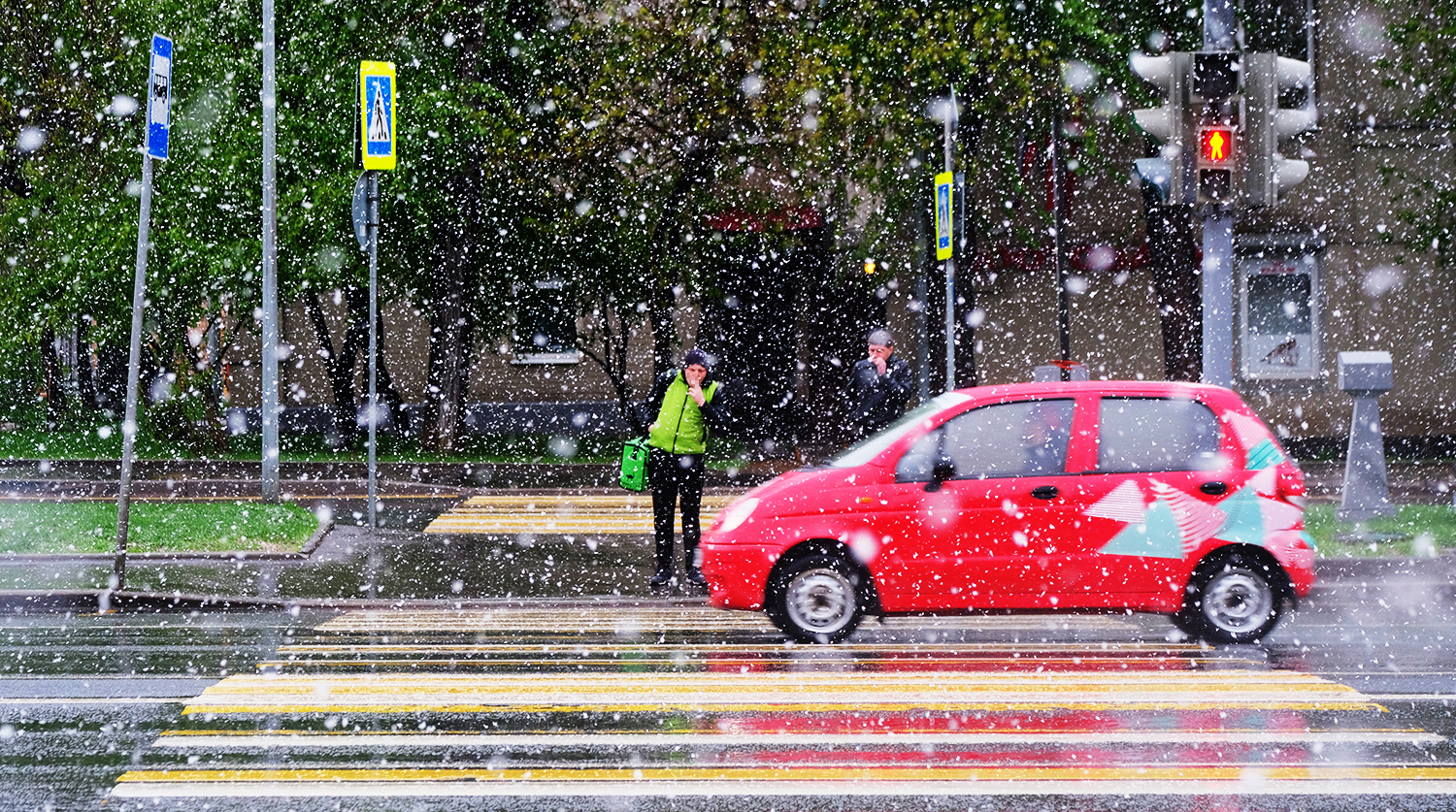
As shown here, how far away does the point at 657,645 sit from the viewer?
8.84m

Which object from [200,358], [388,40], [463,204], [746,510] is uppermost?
[388,40]

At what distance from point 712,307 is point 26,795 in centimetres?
2245

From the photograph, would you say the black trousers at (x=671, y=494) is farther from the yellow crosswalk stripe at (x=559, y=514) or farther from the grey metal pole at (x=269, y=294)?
the grey metal pole at (x=269, y=294)

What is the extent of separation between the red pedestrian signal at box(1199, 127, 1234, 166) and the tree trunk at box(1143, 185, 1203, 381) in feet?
38.9

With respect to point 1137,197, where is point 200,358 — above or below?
below

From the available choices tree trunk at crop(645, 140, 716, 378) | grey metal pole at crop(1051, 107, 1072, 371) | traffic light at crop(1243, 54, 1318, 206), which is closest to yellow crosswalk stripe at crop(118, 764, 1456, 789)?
traffic light at crop(1243, 54, 1318, 206)

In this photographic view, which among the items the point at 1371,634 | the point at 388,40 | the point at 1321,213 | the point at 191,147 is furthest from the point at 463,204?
the point at 1371,634

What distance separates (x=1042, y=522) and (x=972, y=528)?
0.43 meters

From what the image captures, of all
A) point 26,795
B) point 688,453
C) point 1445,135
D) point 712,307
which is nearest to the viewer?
point 26,795

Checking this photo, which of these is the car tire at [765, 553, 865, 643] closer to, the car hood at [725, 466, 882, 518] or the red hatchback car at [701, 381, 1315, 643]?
the red hatchback car at [701, 381, 1315, 643]

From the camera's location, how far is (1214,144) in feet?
32.6

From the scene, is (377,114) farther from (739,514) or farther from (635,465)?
(739,514)

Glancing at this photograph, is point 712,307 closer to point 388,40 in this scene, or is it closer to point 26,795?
point 388,40

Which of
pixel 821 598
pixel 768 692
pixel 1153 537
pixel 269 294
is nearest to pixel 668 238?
pixel 269 294
